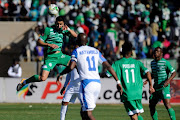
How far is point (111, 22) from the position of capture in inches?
963

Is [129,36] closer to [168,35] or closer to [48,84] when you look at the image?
[168,35]

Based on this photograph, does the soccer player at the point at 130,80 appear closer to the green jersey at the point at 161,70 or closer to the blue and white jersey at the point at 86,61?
the blue and white jersey at the point at 86,61

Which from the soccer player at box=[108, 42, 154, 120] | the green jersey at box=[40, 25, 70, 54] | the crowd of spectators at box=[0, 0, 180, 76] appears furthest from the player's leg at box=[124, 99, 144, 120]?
the crowd of spectators at box=[0, 0, 180, 76]

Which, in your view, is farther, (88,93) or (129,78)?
(129,78)

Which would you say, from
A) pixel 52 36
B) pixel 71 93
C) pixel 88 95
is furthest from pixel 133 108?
pixel 52 36

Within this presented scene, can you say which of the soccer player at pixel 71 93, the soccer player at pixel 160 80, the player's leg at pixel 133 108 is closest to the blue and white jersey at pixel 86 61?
the player's leg at pixel 133 108

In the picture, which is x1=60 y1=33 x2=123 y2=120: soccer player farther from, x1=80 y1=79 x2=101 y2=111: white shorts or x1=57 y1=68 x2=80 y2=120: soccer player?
x1=57 y1=68 x2=80 y2=120: soccer player

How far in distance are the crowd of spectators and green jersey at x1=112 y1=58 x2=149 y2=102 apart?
1254 cm

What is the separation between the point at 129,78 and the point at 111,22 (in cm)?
1466

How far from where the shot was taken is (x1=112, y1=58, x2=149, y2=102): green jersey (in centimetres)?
996

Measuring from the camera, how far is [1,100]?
69.9 feet

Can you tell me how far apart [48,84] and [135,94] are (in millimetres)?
11592

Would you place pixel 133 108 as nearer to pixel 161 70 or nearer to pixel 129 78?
pixel 129 78

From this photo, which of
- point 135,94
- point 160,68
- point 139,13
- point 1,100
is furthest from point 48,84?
point 135,94
